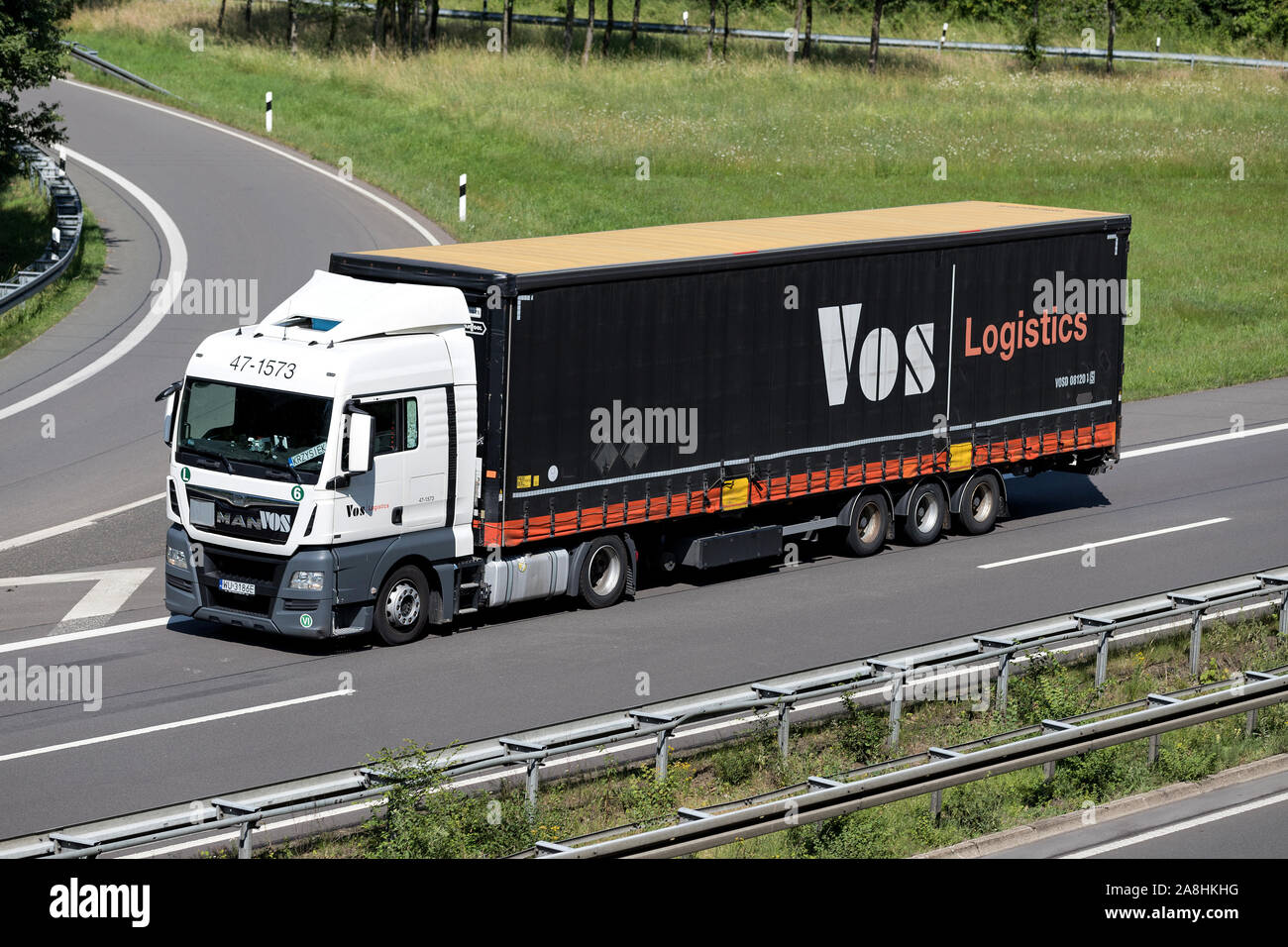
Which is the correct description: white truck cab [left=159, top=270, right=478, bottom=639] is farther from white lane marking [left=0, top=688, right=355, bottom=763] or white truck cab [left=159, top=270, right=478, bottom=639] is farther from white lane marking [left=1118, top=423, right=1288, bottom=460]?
white lane marking [left=1118, top=423, right=1288, bottom=460]

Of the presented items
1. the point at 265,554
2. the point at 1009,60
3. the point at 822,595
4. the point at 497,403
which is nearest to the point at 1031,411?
the point at 822,595

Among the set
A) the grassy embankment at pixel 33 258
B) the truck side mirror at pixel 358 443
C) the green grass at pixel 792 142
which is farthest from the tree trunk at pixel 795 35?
the truck side mirror at pixel 358 443

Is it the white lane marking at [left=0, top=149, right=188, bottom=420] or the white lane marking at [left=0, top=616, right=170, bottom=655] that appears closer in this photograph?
the white lane marking at [left=0, top=616, right=170, bottom=655]

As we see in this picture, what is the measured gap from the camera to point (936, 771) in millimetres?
11469

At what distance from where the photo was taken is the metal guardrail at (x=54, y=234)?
100 feet

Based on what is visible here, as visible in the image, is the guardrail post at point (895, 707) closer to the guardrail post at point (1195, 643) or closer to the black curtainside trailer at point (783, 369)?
the guardrail post at point (1195, 643)

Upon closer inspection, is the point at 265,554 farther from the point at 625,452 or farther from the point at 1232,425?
the point at 1232,425

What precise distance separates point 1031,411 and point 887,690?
30.9 ft

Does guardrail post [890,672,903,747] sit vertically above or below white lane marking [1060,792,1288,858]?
above

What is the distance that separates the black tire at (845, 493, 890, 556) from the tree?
702 inches

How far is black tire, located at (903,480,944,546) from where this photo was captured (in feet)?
69.9

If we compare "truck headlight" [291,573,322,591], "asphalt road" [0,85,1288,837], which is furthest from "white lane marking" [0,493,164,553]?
"truck headlight" [291,573,322,591]

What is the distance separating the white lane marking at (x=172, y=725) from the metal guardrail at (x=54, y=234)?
58.1ft

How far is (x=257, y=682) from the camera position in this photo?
15.4 m
